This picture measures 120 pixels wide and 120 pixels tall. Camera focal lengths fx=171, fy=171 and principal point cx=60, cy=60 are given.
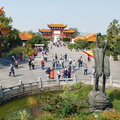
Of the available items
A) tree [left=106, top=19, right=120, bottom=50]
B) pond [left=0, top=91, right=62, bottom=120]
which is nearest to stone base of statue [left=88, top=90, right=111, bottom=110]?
pond [left=0, top=91, right=62, bottom=120]

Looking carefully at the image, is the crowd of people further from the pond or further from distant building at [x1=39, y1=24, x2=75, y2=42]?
distant building at [x1=39, y1=24, x2=75, y2=42]

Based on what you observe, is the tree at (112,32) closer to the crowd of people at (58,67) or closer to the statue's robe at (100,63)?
the crowd of people at (58,67)

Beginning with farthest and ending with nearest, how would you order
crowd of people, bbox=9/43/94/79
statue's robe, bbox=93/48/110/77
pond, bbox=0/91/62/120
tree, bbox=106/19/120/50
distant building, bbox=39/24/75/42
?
distant building, bbox=39/24/75/42 < tree, bbox=106/19/120/50 < crowd of people, bbox=9/43/94/79 < pond, bbox=0/91/62/120 < statue's robe, bbox=93/48/110/77

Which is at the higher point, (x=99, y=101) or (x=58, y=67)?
(x=58, y=67)

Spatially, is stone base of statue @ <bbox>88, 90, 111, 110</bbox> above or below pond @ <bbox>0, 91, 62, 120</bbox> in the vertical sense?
above

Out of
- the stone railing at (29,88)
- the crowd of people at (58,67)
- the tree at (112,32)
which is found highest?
the tree at (112,32)

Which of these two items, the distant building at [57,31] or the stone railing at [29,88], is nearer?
the stone railing at [29,88]

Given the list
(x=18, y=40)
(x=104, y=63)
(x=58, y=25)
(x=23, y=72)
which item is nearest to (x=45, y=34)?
(x=58, y=25)

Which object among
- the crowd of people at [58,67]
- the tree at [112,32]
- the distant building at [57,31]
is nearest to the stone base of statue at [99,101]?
the crowd of people at [58,67]

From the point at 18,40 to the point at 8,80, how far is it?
20293mm

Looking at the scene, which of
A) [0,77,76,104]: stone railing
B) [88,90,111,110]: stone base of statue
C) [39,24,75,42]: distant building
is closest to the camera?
[88,90,111,110]: stone base of statue

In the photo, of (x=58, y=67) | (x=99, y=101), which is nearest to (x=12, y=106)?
(x=99, y=101)

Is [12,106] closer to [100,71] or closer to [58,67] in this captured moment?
[100,71]

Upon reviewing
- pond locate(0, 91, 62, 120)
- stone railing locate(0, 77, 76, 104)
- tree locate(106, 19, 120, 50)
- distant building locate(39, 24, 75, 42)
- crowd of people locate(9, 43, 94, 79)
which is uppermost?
distant building locate(39, 24, 75, 42)
